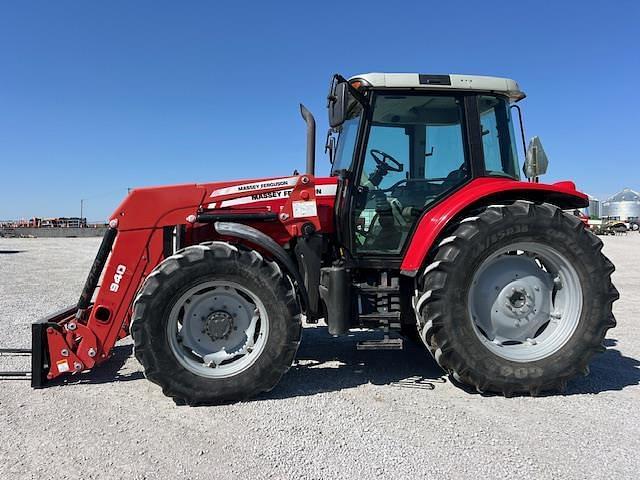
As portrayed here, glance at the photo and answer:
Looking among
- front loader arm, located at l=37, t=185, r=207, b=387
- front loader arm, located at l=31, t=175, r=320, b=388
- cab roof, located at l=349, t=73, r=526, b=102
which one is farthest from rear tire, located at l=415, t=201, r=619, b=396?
front loader arm, located at l=37, t=185, r=207, b=387

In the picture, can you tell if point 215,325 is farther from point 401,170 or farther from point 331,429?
point 401,170

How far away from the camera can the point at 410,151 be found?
458 cm

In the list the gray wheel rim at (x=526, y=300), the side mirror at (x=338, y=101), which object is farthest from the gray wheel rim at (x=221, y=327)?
the gray wheel rim at (x=526, y=300)

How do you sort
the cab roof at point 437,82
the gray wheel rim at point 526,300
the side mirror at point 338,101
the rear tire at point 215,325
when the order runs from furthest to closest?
the cab roof at point 437,82 → the gray wheel rim at point 526,300 → the side mirror at point 338,101 → the rear tire at point 215,325

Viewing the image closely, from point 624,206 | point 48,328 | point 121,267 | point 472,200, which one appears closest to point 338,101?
point 472,200

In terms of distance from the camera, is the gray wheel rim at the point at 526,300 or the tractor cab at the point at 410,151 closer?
the gray wheel rim at the point at 526,300

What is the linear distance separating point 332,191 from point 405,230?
77 cm

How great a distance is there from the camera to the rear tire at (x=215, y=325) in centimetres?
374

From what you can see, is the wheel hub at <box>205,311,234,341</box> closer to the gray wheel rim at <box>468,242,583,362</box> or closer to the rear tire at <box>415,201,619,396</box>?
the rear tire at <box>415,201,619,396</box>

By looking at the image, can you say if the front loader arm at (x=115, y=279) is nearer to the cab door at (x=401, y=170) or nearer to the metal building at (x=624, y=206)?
the cab door at (x=401, y=170)

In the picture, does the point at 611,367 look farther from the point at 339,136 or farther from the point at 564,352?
the point at 339,136

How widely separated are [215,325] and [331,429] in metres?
1.27

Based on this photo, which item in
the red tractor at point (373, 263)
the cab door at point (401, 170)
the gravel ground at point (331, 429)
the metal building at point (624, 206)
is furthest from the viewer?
the metal building at point (624, 206)

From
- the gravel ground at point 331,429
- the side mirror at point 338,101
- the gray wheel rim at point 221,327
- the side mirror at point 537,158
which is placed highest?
the side mirror at point 338,101
